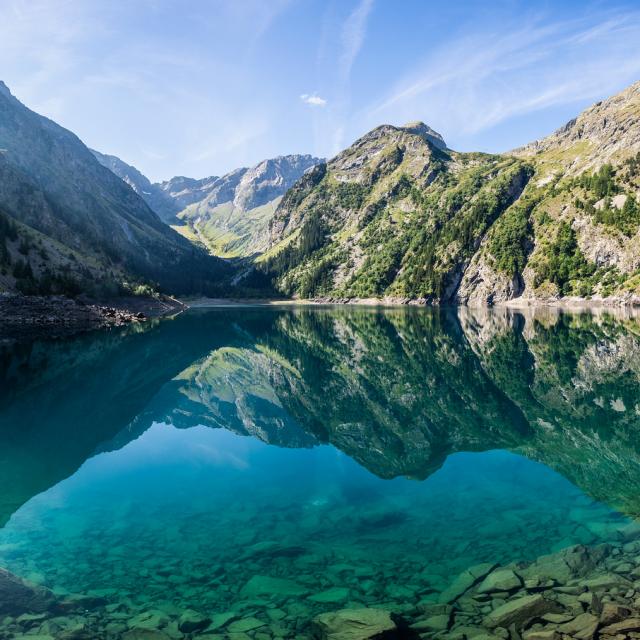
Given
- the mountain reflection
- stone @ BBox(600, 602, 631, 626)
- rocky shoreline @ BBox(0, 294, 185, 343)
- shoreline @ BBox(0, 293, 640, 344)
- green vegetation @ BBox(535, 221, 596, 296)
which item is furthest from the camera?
green vegetation @ BBox(535, 221, 596, 296)

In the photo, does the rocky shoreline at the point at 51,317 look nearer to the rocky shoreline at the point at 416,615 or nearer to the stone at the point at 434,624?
the rocky shoreline at the point at 416,615

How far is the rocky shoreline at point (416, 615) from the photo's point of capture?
11.3 meters

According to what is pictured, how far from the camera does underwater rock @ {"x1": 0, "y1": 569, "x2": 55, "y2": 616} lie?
12.5 meters

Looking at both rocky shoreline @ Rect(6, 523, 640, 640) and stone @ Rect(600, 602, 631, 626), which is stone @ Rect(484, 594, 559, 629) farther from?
Result: stone @ Rect(600, 602, 631, 626)

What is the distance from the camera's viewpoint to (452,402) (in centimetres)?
3619

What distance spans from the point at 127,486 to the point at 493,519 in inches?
655

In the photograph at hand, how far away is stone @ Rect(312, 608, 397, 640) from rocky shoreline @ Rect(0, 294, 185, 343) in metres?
76.7

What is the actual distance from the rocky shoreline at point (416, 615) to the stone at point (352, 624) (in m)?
0.03

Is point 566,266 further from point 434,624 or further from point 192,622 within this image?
point 192,622

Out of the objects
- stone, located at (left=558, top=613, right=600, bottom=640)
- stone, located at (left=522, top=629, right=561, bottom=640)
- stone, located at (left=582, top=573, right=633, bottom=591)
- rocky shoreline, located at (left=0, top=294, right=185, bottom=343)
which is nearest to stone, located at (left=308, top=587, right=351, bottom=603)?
stone, located at (left=522, top=629, right=561, bottom=640)

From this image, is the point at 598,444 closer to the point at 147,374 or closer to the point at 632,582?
the point at 632,582

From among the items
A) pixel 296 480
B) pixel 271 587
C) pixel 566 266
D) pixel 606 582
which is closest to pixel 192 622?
pixel 271 587

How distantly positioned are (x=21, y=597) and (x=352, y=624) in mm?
9554

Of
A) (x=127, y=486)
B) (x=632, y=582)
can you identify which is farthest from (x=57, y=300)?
(x=632, y=582)
